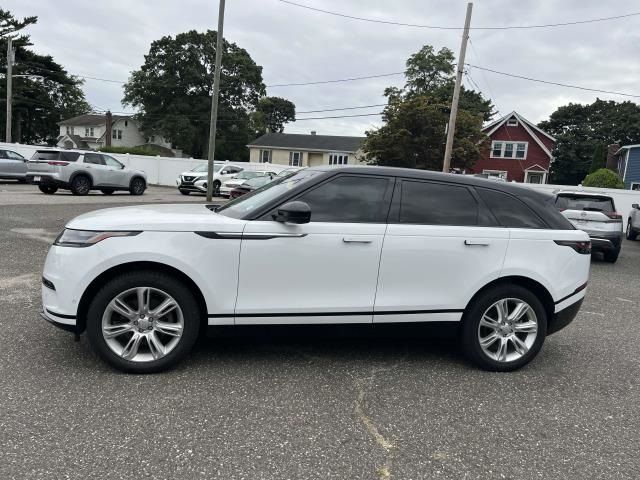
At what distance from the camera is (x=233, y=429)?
3.02 m

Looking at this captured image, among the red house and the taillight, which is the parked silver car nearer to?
the taillight

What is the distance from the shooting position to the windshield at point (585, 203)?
1080cm

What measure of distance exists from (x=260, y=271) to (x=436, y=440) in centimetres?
165

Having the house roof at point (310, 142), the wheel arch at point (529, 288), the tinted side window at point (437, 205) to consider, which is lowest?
the wheel arch at point (529, 288)

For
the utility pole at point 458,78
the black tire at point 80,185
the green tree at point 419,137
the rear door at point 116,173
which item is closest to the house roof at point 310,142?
the green tree at point 419,137

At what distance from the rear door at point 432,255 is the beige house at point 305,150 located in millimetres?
47563

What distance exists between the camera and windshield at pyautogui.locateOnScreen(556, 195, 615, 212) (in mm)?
10797

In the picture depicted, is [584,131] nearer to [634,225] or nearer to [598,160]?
[598,160]

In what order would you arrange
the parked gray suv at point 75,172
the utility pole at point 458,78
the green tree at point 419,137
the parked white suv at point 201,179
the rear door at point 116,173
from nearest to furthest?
the parked gray suv at point 75,172, the rear door at point 116,173, the utility pole at point 458,78, the parked white suv at point 201,179, the green tree at point 419,137

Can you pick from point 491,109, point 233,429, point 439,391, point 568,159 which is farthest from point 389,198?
point 568,159

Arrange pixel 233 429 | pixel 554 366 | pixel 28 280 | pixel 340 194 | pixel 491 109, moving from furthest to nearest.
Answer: pixel 491 109, pixel 28 280, pixel 554 366, pixel 340 194, pixel 233 429

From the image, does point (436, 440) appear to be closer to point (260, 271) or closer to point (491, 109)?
point (260, 271)

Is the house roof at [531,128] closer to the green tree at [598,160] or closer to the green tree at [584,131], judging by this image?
the green tree at [598,160]

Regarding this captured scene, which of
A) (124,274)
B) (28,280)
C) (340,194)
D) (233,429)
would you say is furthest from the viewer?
(28,280)
